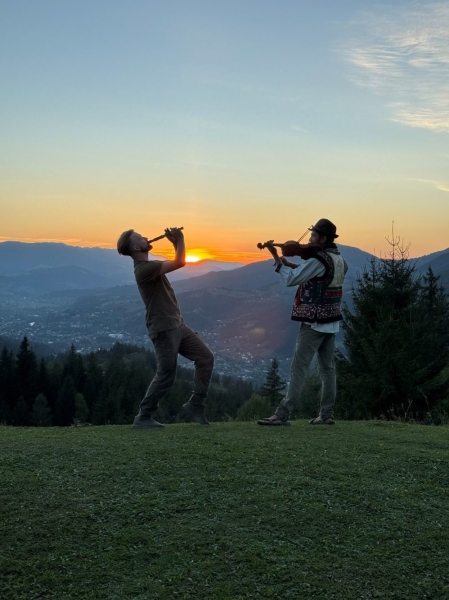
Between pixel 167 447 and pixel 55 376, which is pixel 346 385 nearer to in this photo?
pixel 167 447

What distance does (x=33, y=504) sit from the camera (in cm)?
419

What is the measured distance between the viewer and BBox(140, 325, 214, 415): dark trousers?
24.5ft

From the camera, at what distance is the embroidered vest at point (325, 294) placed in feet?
24.6

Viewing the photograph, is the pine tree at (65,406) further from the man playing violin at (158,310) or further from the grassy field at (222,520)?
the grassy field at (222,520)

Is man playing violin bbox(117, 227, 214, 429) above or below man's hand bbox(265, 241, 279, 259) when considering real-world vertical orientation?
below

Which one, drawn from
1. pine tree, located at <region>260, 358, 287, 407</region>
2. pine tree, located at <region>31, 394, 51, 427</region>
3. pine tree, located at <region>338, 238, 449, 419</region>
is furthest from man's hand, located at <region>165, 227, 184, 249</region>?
pine tree, located at <region>260, 358, 287, 407</region>

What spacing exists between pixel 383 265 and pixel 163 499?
18.7 m

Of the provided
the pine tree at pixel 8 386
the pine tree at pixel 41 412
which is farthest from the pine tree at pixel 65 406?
the pine tree at pixel 8 386

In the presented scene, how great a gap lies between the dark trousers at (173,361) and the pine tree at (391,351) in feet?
16.7

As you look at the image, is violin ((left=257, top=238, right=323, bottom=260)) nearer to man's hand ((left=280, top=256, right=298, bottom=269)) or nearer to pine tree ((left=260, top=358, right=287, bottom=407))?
man's hand ((left=280, top=256, right=298, bottom=269))

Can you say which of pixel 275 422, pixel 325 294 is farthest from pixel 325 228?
pixel 275 422

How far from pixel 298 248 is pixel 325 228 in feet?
1.47

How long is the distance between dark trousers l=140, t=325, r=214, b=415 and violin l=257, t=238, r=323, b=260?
5.19 ft

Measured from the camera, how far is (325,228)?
756 centimetres
